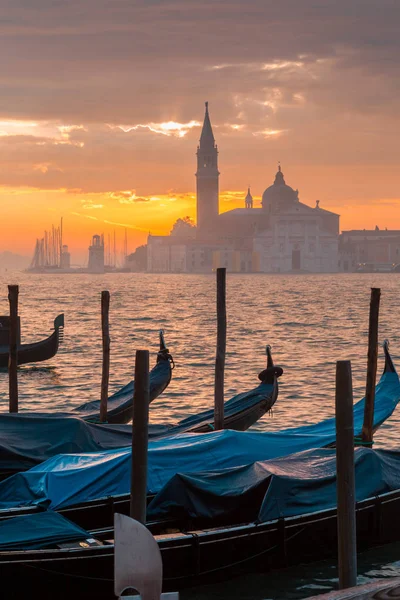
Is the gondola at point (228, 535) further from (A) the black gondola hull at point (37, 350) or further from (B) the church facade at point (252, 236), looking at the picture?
(B) the church facade at point (252, 236)

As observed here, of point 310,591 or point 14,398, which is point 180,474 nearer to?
point 310,591

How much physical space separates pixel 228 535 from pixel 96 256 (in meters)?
131

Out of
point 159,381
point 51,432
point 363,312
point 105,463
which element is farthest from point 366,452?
point 363,312

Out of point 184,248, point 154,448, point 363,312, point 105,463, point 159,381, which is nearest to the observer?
point 105,463

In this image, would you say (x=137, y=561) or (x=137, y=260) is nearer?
(x=137, y=561)

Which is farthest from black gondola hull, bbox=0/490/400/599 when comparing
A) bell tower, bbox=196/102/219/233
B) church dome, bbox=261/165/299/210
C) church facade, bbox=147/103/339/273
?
bell tower, bbox=196/102/219/233

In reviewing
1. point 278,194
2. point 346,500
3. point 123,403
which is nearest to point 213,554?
point 346,500

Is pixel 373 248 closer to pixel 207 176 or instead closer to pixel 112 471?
pixel 207 176

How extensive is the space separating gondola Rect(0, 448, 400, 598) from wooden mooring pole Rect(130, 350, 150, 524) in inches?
11.2

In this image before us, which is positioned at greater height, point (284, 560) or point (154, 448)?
point (154, 448)

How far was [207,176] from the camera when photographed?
110 meters

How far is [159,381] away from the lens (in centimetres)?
999

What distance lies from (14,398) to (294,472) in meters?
4.69

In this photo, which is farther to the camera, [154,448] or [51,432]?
[51,432]
